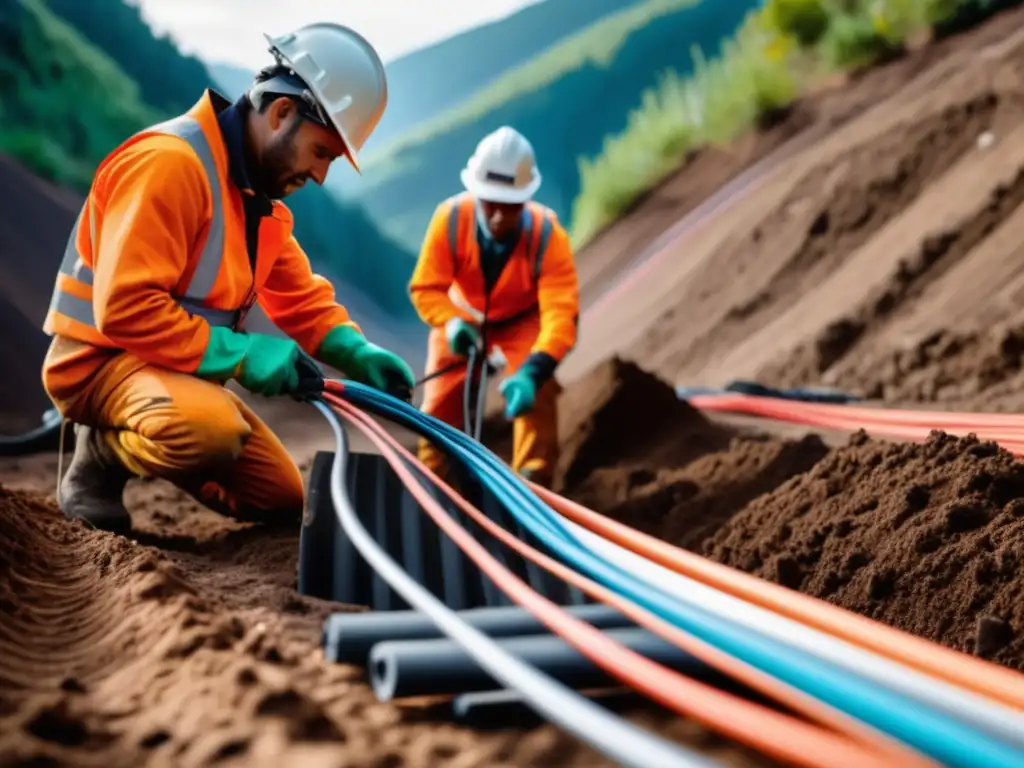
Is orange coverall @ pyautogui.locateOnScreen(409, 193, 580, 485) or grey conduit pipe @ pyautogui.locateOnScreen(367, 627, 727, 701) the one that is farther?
orange coverall @ pyautogui.locateOnScreen(409, 193, 580, 485)

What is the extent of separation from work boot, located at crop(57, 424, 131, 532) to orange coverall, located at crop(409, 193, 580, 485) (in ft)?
4.99

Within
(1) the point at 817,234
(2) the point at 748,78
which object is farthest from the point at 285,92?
(2) the point at 748,78

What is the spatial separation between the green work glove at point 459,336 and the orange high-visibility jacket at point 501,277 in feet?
0.20

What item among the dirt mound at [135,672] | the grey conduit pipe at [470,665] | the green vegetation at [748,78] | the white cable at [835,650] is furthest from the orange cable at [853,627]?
the green vegetation at [748,78]

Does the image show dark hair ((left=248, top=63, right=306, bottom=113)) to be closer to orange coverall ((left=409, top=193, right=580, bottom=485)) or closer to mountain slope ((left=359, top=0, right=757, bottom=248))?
orange coverall ((left=409, top=193, right=580, bottom=485))

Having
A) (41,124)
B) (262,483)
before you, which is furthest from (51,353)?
(41,124)

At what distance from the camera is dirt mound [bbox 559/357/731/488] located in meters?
4.39

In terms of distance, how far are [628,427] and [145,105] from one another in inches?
251

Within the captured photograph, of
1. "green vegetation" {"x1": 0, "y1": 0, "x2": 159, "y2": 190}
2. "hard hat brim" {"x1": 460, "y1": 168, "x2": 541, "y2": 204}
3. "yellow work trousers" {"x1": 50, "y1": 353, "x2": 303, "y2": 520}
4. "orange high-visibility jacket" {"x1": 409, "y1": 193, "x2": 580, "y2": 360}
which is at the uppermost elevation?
"green vegetation" {"x1": 0, "y1": 0, "x2": 159, "y2": 190}

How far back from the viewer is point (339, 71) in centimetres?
254

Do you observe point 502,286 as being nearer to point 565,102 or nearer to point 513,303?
point 513,303

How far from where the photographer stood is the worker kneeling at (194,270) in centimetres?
239

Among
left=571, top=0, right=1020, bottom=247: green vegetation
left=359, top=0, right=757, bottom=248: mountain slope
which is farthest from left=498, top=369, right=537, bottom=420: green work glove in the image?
left=359, top=0, right=757, bottom=248: mountain slope

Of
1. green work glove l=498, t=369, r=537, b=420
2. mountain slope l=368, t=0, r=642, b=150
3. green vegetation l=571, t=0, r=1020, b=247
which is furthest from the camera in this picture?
mountain slope l=368, t=0, r=642, b=150
